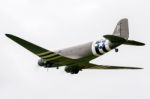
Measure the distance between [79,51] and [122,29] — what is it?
4.74 m

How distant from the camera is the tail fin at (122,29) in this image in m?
71.4

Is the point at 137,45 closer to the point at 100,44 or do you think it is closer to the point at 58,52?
the point at 100,44

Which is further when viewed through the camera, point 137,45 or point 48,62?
point 48,62

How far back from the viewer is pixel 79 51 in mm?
72562

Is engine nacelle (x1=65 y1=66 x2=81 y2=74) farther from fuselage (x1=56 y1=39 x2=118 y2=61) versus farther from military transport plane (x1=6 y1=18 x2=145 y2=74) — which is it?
fuselage (x1=56 y1=39 x2=118 y2=61)

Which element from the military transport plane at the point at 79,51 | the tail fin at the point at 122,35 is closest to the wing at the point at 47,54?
the military transport plane at the point at 79,51

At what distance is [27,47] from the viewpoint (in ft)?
232

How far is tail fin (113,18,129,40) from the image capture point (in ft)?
234

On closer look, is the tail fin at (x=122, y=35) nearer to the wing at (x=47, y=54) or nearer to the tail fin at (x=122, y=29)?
the tail fin at (x=122, y=29)

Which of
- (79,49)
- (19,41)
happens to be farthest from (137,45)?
(19,41)

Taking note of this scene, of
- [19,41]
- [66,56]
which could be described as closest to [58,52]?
[66,56]

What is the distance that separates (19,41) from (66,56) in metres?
6.43

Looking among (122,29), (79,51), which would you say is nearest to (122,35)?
(122,29)

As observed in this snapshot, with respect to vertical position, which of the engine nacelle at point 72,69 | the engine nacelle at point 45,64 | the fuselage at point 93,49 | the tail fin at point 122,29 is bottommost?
the engine nacelle at point 72,69
